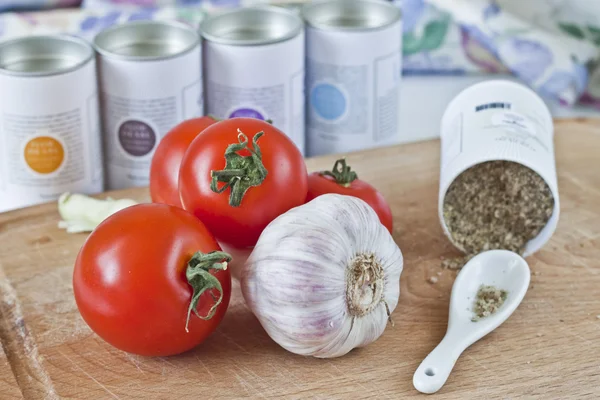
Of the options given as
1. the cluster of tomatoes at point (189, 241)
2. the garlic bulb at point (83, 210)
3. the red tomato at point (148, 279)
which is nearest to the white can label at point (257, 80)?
the garlic bulb at point (83, 210)

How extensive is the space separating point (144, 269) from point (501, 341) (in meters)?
0.47

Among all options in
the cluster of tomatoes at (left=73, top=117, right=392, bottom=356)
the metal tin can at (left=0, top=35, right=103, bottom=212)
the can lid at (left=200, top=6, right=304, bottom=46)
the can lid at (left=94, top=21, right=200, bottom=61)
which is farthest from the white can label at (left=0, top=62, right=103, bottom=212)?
the cluster of tomatoes at (left=73, top=117, right=392, bottom=356)

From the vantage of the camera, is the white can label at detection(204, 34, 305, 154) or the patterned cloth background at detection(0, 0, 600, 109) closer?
the white can label at detection(204, 34, 305, 154)

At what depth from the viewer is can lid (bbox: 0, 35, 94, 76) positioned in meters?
1.49

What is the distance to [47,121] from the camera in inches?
56.1

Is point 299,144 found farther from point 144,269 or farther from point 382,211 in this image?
point 144,269

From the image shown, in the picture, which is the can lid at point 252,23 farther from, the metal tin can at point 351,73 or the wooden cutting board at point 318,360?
the wooden cutting board at point 318,360

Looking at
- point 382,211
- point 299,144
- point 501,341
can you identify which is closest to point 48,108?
point 299,144

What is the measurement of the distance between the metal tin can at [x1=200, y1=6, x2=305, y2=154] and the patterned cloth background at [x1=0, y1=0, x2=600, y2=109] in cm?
45

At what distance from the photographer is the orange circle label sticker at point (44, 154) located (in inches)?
56.7

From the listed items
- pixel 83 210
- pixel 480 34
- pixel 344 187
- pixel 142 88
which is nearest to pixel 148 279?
pixel 344 187

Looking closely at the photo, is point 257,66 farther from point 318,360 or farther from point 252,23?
point 318,360

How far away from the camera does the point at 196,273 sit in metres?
0.99

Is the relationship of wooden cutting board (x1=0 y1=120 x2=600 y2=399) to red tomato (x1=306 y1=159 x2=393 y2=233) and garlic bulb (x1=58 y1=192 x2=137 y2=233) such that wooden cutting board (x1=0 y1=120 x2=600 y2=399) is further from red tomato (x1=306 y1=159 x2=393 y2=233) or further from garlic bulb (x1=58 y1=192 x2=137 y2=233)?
red tomato (x1=306 y1=159 x2=393 y2=233)
